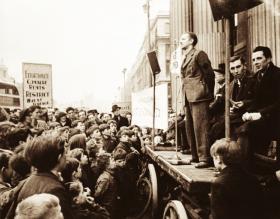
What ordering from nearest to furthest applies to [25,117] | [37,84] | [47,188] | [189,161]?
[47,188], [189,161], [25,117], [37,84]

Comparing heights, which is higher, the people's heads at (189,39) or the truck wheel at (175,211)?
the people's heads at (189,39)

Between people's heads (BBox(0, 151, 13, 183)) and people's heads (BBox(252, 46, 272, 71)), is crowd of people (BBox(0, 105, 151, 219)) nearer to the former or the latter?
people's heads (BBox(0, 151, 13, 183))

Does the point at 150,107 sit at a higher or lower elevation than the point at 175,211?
higher

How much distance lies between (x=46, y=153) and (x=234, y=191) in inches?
59.4

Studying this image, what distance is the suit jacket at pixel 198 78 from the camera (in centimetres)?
596

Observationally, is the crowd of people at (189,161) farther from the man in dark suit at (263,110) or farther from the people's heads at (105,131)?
the people's heads at (105,131)

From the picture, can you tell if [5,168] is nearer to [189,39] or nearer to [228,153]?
[228,153]

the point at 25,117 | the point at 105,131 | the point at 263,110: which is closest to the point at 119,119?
the point at 105,131

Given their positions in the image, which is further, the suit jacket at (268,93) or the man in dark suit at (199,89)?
the man in dark suit at (199,89)

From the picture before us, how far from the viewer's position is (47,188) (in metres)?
3.13

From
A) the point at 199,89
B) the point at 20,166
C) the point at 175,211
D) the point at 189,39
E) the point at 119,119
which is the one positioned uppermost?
the point at 189,39

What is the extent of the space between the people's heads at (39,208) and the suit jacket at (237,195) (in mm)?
1421

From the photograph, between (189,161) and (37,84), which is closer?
(189,161)

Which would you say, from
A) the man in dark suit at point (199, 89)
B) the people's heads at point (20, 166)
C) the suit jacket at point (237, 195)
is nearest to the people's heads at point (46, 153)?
the people's heads at point (20, 166)
